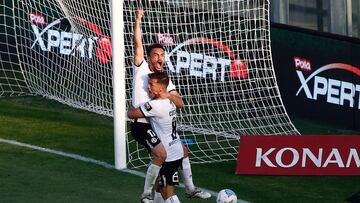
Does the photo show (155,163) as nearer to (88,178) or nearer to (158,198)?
(158,198)

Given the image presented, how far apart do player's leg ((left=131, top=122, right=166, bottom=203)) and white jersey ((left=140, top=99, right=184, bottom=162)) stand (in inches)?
2.6

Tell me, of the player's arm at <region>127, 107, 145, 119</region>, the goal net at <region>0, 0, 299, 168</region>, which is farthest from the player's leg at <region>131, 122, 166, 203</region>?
the goal net at <region>0, 0, 299, 168</region>

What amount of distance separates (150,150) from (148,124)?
336 millimetres

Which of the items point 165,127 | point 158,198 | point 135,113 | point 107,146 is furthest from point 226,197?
point 107,146

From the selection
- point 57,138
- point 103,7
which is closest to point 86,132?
point 57,138

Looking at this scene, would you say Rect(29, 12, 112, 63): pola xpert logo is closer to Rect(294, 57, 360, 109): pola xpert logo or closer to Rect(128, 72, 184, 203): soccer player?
Rect(294, 57, 360, 109): pola xpert logo

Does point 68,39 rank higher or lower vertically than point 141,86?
higher

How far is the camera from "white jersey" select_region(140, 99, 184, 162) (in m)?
10.6

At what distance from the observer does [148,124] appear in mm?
10992

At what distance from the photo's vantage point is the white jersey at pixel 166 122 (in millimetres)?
10562

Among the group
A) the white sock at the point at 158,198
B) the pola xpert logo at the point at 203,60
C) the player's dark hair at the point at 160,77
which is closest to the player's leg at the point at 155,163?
the white sock at the point at 158,198

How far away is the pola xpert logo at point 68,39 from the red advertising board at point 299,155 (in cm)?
297

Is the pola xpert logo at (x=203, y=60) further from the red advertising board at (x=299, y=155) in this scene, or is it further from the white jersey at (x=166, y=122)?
the white jersey at (x=166, y=122)

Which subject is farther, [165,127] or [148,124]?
[148,124]
